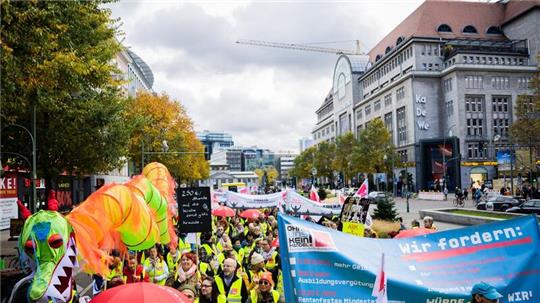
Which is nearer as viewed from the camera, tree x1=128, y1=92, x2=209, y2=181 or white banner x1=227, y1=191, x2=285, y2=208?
white banner x1=227, y1=191, x2=285, y2=208

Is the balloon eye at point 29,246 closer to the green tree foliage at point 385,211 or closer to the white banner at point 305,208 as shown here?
the white banner at point 305,208

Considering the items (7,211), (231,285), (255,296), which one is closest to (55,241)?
(231,285)

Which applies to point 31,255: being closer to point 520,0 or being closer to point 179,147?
point 179,147

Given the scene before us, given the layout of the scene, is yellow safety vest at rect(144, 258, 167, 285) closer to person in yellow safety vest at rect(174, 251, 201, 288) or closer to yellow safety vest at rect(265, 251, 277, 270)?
person in yellow safety vest at rect(174, 251, 201, 288)

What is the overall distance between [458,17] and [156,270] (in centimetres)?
8657

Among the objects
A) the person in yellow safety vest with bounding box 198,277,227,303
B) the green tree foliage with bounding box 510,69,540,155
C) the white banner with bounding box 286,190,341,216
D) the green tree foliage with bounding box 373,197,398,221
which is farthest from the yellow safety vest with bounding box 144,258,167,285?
the green tree foliage with bounding box 510,69,540,155

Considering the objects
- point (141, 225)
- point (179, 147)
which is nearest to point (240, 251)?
point (141, 225)

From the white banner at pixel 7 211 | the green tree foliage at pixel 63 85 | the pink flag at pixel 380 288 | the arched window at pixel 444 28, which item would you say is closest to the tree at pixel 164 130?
the white banner at pixel 7 211

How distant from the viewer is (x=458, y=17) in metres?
85.1

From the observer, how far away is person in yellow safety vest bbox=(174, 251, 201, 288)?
8.31 meters

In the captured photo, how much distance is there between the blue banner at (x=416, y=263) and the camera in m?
5.01

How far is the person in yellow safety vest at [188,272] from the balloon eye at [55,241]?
2.29 m

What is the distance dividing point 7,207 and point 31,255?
23.2 metres

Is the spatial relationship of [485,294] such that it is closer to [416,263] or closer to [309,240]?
[416,263]
